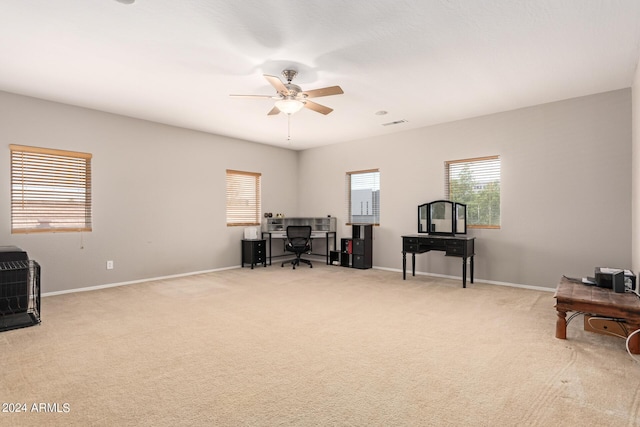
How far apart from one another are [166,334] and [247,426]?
1.75m

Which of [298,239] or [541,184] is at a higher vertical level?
[541,184]

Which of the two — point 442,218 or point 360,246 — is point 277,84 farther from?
point 360,246

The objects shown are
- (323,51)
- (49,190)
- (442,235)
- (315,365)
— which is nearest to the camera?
(315,365)

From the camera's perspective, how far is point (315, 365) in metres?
2.51

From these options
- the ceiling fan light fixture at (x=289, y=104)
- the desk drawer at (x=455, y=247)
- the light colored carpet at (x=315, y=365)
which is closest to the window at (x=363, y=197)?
the desk drawer at (x=455, y=247)

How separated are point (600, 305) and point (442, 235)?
3.01m

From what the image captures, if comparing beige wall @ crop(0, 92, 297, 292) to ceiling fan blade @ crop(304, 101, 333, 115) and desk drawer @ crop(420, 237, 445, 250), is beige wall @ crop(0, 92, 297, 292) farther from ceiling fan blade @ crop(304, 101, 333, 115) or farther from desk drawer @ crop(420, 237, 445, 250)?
desk drawer @ crop(420, 237, 445, 250)

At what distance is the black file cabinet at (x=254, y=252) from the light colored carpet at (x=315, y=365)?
2.63 m

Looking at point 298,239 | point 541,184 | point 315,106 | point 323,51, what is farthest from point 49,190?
point 541,184

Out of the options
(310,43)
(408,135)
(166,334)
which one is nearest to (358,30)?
(310,43)

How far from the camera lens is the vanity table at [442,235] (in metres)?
5.19

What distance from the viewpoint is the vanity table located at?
5191 mm

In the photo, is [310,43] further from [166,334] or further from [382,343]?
[166,334]

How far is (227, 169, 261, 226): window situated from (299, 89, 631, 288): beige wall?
300 cm
